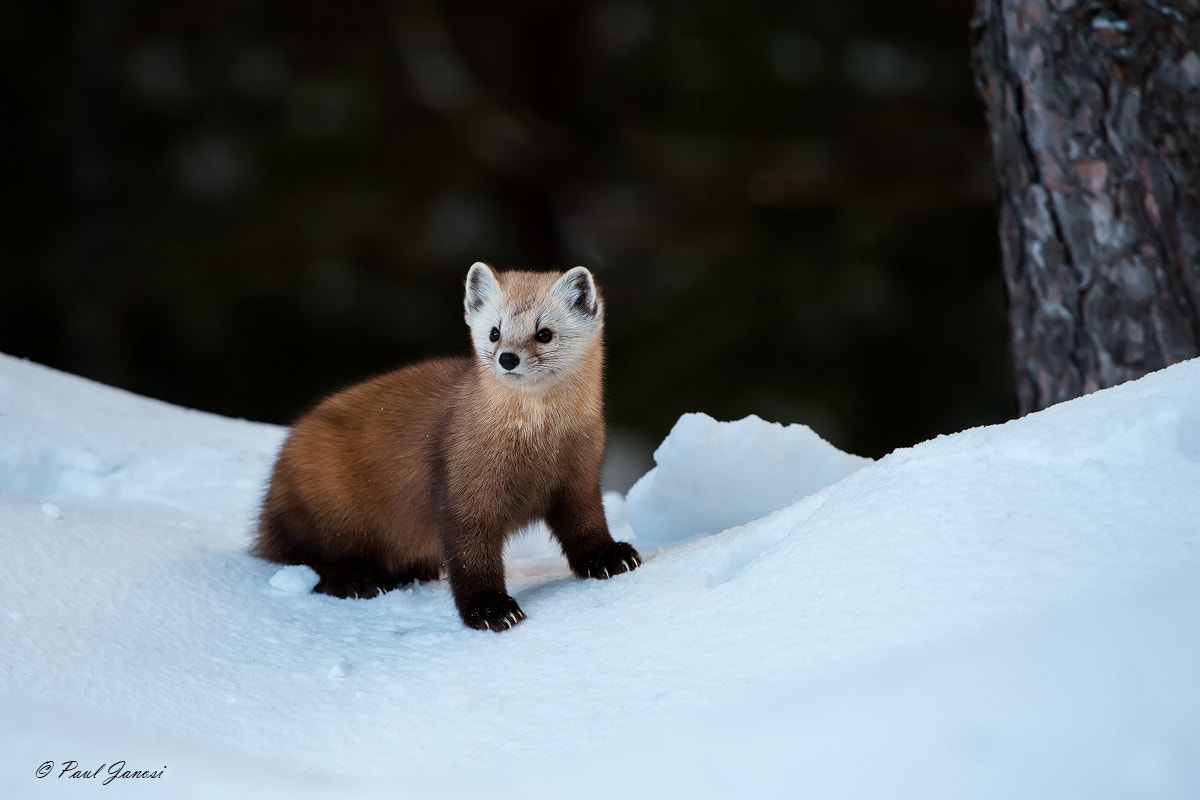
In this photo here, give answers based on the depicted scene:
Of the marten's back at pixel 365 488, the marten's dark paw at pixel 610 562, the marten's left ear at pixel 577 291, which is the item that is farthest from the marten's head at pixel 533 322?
the marten's dark paw at pixel 610 562

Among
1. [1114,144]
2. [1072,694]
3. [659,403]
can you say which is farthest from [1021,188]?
[659,403]

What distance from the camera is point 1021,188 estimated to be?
3574 millimetres

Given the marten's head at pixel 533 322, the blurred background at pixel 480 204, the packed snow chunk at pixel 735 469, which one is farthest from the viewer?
the blurred background at pixel 480 204

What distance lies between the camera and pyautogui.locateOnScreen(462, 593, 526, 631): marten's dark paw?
2557 mm

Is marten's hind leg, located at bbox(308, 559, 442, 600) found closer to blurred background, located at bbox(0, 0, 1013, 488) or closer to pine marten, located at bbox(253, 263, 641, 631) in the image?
pine marten, located at bbox(253, 263, 641, 631)

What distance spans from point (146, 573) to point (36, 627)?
423 millimetres

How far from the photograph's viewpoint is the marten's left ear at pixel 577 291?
2895 mm

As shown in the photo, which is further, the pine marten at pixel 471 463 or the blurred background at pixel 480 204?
the blurred background at pixel 480 204

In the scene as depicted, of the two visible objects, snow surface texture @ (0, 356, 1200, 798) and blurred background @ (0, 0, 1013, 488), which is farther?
blurred background @ (0, 0, 1013, 488)

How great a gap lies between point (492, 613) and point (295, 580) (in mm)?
614

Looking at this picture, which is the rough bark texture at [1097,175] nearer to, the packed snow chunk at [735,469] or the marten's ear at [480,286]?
the packed snow chunk at [735,469]

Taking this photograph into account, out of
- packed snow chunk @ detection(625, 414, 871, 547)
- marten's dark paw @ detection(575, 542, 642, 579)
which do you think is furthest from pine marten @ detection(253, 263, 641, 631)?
packed snow chunk @ detection(625, 414, 871, 547)

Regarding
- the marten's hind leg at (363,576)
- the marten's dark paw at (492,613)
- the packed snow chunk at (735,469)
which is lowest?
the marten's hind leg at (363,576)

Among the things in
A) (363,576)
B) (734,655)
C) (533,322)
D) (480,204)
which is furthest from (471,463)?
(480,204)
